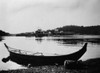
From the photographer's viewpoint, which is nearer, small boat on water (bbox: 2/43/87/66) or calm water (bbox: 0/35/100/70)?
small boat on water (bbox: 2/43/87/66)

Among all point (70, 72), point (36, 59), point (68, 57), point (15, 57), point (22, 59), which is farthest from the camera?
point (15, 57)

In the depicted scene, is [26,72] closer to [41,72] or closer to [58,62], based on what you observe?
[41,72]

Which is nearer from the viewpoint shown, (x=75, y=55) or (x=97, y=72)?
A: (x=97, y=72)

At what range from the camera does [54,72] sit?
745 centimetres

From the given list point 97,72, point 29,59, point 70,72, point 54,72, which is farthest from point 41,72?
point 29,59

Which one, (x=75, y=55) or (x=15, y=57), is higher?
(x=75, y=55)

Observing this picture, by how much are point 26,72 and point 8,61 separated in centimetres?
901

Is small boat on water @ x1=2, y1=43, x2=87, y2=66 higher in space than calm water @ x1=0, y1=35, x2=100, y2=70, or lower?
higher

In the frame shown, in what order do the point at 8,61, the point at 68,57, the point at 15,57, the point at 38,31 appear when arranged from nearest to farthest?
the point at 68,57, the point at 15,57, the point at 8,61, the point at 38,31

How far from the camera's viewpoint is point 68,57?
1070cm

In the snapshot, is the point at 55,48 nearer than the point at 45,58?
No

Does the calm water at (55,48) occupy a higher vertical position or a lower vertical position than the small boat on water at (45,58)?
lower

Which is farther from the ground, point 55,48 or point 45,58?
point 45,58

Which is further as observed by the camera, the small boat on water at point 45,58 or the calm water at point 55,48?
the calm water at point 55,48
